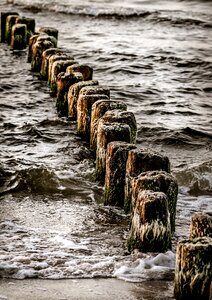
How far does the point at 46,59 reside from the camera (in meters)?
10.8

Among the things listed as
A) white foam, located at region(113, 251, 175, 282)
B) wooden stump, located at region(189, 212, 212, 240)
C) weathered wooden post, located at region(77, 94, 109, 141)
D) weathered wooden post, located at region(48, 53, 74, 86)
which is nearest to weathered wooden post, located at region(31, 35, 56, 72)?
weathered wooden post, located at region(48, 53, 74, 86)

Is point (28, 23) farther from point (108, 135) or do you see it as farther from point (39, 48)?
point (108, 135)

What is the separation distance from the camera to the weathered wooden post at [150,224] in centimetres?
485

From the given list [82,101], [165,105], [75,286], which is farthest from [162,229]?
[165,105]

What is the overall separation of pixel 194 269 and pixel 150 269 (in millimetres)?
757

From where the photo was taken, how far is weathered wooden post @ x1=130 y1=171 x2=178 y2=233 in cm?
516

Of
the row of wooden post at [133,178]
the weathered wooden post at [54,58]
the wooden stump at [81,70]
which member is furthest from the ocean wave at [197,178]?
the weathered wooden post at [54,58]

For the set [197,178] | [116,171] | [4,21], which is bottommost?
[197,178]

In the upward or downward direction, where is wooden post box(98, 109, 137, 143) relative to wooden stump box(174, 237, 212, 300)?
upward

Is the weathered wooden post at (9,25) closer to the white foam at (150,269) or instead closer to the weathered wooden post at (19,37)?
the weathered wooden post at (19,37)

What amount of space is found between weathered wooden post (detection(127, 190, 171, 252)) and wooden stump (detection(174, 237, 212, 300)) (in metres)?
0.65

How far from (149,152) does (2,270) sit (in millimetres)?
1615

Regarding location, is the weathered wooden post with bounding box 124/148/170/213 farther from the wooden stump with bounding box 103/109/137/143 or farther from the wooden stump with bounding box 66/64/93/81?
the wooden stump with bounding box 66/64/93/81

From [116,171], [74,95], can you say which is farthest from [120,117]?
[74,95]
